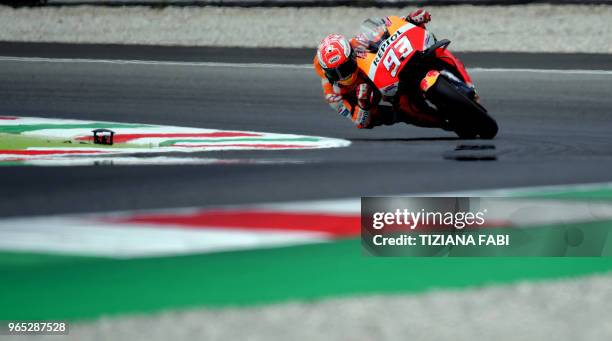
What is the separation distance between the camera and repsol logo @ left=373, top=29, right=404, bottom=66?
782cm

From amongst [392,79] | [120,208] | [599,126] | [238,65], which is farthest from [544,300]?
[238,65]

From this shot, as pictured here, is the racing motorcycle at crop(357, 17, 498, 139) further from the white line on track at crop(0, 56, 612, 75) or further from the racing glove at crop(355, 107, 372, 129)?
the white line on track at crop(0, 56, 612, 75)

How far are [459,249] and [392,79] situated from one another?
147 inches

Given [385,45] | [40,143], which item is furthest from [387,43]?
[40,143]

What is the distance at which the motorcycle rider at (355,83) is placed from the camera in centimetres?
778

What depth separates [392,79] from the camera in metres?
7.86

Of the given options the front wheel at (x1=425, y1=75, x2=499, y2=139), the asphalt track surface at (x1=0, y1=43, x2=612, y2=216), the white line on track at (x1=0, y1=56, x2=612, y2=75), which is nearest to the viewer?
the asphalt track surface at (x1=0, y1=43, x2=612, y2=216)

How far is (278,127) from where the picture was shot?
29.6ft

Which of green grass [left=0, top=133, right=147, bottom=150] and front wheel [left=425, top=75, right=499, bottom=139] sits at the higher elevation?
front wheel [left=425, top=75, right=499, bottom=139]

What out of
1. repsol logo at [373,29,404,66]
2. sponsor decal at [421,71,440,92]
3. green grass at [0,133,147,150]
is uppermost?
repsol logo at [373,29,404,66]

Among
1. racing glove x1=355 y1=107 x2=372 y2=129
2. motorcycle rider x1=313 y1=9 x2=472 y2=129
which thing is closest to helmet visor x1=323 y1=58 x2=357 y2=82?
motorcycle rider x1=313 y1=9 x2=472 y2=129

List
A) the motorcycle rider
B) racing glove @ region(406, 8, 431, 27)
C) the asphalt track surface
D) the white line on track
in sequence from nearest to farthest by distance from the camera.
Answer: the asphalt track surface, the motorcycle rider, racing glove @ region(406, 8, 431, 27), the white line on track

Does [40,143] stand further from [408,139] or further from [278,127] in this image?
[408,139]

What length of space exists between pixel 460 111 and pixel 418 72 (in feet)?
1.39
